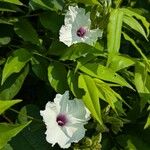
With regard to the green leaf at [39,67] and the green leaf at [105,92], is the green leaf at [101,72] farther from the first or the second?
the green leaf at [39,67]

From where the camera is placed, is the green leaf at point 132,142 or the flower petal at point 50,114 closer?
the flower petal at point 50,114

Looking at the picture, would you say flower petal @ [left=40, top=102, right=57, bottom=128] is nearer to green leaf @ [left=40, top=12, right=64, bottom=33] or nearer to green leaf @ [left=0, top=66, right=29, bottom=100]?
green leaf @ [left=0, top=66, right=29, bottom=100]

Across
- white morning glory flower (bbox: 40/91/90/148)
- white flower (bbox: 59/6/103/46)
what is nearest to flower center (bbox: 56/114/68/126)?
white morning glory flower (bbox: 40/91/90/148)

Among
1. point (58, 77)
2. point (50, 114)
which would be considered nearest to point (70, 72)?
point (58, 77)

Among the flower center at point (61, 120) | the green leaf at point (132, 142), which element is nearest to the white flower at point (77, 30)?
the flower center at point (61, 120)

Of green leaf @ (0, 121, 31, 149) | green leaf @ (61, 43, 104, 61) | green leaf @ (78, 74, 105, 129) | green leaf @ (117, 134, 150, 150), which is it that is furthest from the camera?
green leaf @ (117, 134, 150, 150)

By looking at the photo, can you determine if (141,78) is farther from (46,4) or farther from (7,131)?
(7,131)
